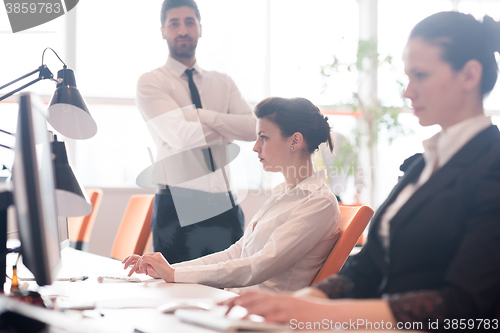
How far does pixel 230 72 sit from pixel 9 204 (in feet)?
12.7

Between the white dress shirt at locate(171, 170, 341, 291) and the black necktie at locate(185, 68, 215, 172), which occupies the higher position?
the black necktie at locate(185, 68, 215, 172)

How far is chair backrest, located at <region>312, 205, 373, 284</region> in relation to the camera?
1386 mm

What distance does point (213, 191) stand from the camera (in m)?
2.00

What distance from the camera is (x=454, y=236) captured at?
2.56ft

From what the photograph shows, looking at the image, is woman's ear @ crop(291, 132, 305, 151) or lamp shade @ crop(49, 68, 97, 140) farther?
woman's ear @ crop(291, 132, 305, 151)

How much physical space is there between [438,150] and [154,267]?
3.03 ft

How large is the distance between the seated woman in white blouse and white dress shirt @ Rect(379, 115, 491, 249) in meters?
0.52

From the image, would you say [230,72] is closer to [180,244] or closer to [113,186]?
[113,186]

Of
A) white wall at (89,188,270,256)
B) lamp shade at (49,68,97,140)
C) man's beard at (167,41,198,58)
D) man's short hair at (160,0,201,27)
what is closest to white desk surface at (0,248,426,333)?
lamp shade at (49,68,97,140)

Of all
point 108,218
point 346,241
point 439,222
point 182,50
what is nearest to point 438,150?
point 439,222

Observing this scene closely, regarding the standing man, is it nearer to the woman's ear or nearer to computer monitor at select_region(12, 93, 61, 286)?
the woman's ear

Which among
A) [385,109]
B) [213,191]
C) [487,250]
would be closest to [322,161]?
[213,191]

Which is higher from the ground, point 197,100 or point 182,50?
point 182,50

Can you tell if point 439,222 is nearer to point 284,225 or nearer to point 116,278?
point 284,225
